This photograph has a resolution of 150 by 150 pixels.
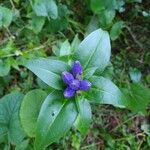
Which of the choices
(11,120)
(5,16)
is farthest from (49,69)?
(5,16)

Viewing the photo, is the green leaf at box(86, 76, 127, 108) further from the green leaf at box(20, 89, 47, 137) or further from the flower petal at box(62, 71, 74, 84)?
the green leaf at box(20, 89, 47, 137)

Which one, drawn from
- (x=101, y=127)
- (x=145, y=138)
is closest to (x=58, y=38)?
(x=101, y=127)

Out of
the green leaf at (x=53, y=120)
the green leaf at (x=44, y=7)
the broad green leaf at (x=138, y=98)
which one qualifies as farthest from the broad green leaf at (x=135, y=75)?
the green leaf at (x=53, y=120)

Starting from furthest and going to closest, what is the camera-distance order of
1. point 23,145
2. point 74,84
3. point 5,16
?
point 5,16 → point 23,145 → point 74,84

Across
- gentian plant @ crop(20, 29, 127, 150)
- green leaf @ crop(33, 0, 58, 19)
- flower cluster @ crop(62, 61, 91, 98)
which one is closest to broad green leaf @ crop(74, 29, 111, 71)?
gentian plant @ crop(20, 29, 127, 150)

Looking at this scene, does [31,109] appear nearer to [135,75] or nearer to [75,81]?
[75,81]
